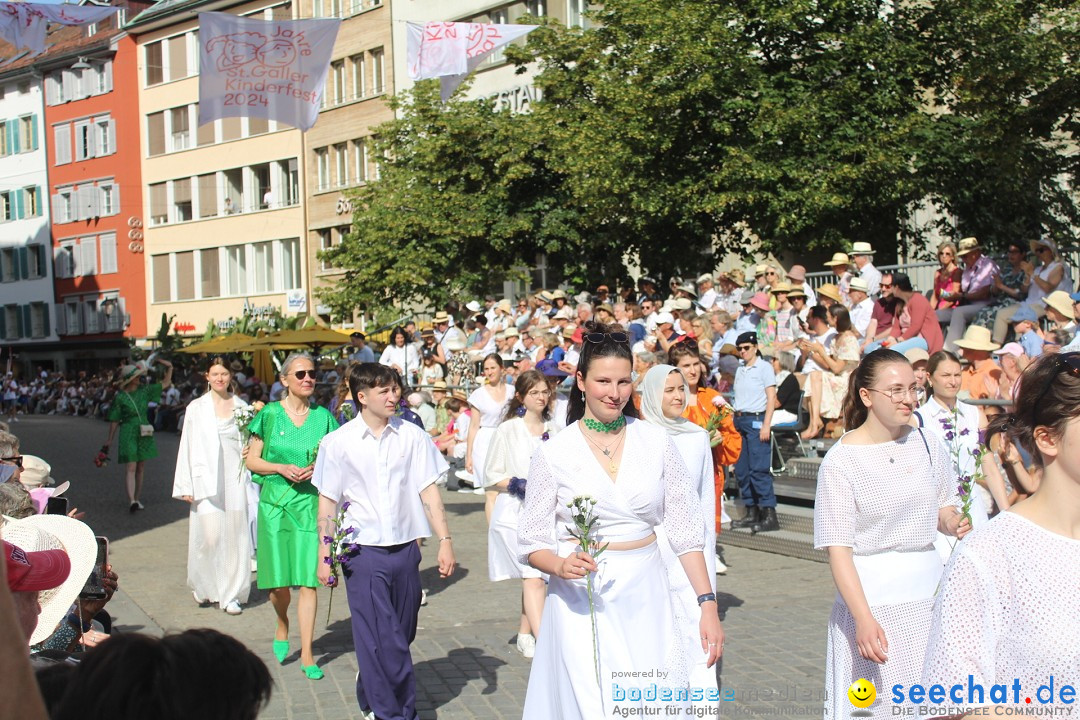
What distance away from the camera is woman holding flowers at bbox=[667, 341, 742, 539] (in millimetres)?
10227

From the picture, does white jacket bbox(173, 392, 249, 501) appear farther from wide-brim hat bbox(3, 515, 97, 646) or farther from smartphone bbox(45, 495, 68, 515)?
wide-brim hat bbox(3, 515, 97, 646)

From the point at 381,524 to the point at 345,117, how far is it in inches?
1747

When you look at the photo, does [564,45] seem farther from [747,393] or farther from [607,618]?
[607,618]

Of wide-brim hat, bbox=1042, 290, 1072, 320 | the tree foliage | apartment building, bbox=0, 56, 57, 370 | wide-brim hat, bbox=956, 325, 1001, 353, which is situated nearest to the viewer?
wide-brim hat, bbox=956, 325, 1001, 353

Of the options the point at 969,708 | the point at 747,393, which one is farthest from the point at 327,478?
the point at 747,393

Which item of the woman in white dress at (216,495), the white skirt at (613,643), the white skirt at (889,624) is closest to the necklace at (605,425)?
the white skirt at (613,643)

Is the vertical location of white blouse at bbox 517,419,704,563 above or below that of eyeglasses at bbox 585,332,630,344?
below

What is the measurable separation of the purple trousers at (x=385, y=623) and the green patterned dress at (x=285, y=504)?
57.4 inches

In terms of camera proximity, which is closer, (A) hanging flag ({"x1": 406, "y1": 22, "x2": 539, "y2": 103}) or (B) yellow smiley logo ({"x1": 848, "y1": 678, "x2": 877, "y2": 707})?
(B) yellow smiley logo ({"x1": 848, "y1": 678, "x2": 877, "y2": 707})

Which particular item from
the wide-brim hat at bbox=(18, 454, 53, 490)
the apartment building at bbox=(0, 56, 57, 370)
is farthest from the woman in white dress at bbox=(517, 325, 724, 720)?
the apartment building at bbox=(0, 56, 57, 370)

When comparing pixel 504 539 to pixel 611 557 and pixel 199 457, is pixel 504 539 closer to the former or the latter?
pixel 199 457

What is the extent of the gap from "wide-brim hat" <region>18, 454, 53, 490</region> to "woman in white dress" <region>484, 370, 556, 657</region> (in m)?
2.93

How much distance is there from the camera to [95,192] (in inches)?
2539

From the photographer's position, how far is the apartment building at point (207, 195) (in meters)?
53.9
